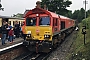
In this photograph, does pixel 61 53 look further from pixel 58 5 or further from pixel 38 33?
pixel 58 5

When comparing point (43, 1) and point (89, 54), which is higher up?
point (43, 1)

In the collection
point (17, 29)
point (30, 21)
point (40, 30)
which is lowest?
point (17, 29)

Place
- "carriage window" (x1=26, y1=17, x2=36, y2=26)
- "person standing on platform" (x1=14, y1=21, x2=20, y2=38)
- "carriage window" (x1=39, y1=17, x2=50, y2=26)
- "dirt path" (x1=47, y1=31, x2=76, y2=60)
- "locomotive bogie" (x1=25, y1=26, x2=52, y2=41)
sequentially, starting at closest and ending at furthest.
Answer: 1. "dirt path" (x1=47, y1=31, x2=76, y2=60)
2. "locomotive bogie" (x1=25, y1=26, x2=52, y2=41)
3. "carriage window" (x1=39, y1=17, x2=50, y2=26)
4. "carriage window" (x1=26, y1=17, x2=36, y2=26)
5. "person standing on platform" (x1=14, y1=21, x2=20, y2=38)

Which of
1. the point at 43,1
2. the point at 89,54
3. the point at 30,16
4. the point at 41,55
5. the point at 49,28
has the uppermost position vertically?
the point at 43,1

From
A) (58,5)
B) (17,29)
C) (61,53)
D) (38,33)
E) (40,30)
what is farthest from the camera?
(58,5)

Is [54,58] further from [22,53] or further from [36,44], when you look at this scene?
[22,53]

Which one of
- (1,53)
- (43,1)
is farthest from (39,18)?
(43,1)

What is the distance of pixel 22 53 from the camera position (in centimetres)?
1370

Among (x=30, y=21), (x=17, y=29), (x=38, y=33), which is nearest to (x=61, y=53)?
(x=38, y=33)

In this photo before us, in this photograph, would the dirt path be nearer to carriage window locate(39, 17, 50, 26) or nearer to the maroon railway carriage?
the maroon railway carriage

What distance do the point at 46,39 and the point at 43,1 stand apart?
44.2m

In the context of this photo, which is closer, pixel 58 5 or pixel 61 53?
pixel 61 53

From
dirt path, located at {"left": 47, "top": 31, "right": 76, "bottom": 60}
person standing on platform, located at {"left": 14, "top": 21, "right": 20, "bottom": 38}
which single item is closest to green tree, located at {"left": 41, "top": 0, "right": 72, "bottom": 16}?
person standing on platform, located at {"left": 14, "top": 21, "right": 20, "bottom": 38}

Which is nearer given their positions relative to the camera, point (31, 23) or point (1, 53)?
point (1, 53)
